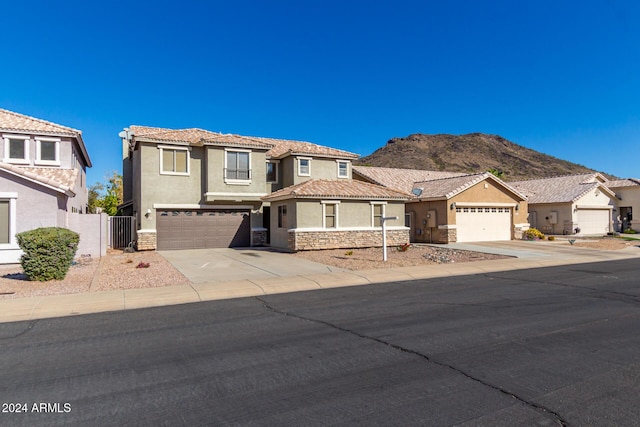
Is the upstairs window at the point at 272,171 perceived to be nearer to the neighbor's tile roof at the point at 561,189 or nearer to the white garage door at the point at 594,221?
the neighbor's tile roof at the point at 561,189

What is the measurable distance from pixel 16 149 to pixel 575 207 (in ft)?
124

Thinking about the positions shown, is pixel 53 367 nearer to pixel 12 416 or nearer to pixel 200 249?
pixel 12 416

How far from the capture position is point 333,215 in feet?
72.3

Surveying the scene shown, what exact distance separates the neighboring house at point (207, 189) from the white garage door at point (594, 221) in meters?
21.0

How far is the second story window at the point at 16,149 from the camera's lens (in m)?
18.9

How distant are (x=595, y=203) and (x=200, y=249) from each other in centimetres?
3274

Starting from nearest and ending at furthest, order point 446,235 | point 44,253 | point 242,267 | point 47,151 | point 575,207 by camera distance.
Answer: point 44,253, point 242,267, point 47,151, point 446,235, point 575,207

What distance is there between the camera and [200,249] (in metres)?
23.4

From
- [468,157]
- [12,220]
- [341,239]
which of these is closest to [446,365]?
[12,220]

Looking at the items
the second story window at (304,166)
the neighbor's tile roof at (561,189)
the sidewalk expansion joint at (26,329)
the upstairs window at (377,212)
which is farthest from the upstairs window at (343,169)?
the sidewalk expansion joint at (26,329)

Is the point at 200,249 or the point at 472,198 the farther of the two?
the point at 472,198

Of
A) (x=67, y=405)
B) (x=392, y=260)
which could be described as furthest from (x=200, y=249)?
(x=67, y=405)

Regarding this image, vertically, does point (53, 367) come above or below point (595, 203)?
below

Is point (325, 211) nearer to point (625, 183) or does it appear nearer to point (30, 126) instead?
point (30, 126)
